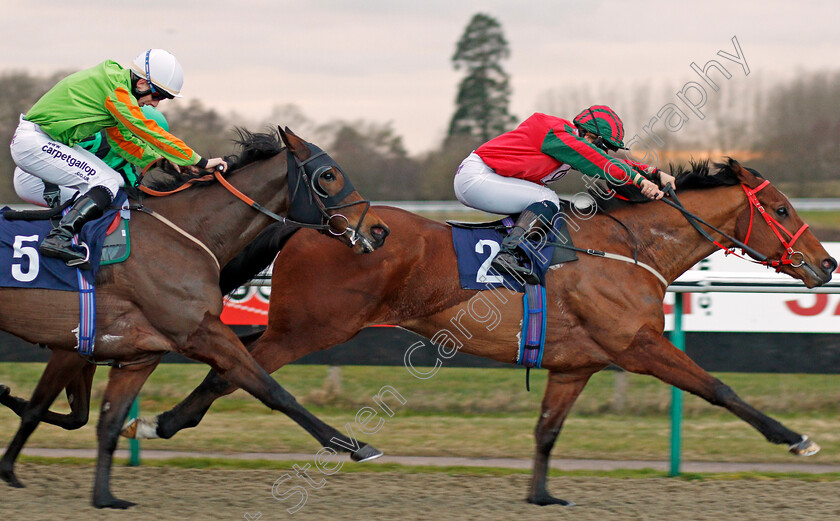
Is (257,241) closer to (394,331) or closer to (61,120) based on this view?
(61,120)

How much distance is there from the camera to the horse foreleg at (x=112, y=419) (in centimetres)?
419

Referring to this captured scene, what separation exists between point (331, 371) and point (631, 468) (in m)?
2.73

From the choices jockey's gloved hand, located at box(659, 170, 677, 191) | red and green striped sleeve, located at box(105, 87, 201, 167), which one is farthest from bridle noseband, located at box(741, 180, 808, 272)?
red and green striped sleeve, located at box(105, 87, 201, 167)

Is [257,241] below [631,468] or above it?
above

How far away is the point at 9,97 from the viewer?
13.6 metres

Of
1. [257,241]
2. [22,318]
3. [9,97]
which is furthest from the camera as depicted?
[9,97]

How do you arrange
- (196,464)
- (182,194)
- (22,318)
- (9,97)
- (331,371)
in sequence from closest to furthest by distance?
(22,318), (182,194), (196,464), (331,371), (9,97)

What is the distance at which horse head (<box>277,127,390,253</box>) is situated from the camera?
14.0ft

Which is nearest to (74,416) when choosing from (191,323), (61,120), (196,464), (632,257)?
(196,464)

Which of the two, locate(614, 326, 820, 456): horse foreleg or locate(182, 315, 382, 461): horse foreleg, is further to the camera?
locate(614, 326, 820, 456): horse foreleg

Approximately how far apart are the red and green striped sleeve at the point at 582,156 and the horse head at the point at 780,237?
25.9 inches

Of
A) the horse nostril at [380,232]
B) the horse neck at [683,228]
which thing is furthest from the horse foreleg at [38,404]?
the horse neck at [683,228]

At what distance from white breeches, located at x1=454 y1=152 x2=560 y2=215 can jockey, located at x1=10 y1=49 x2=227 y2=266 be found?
4.36 ft

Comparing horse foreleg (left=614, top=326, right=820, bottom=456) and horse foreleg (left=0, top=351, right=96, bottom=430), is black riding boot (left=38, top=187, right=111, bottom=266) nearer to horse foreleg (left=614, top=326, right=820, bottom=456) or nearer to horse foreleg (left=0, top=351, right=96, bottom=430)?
horse foreleg (left=0, top=351, right=96, bottom=430)
